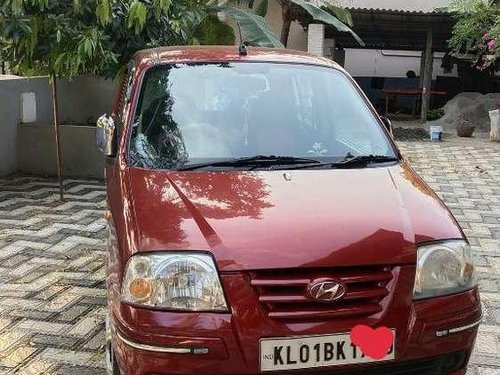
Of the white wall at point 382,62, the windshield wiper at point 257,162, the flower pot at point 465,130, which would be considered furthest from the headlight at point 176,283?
the white wall at point 382,62

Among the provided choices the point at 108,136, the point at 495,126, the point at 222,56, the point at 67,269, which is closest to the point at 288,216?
the point at 108,136

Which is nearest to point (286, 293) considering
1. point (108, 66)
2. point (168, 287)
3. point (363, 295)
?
point (363, 295)

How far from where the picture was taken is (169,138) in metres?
3.39

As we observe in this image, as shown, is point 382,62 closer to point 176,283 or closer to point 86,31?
point 86,31

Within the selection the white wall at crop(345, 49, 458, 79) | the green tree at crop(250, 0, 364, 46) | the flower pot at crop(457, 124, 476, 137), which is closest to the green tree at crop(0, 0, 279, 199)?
the green tree at crop(250, 0, 364, 46)

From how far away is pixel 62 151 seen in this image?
8305mm

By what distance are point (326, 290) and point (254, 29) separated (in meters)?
5.89

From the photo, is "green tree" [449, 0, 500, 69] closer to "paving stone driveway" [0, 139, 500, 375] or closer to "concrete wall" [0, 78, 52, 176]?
"paving stone driveway" [0, 139, 500, 375]

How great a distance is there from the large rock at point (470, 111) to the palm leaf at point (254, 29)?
30.2 ft

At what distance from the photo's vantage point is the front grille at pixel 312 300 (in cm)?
239

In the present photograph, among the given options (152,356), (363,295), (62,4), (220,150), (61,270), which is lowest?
(61,270)

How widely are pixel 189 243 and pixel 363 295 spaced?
0.70 m

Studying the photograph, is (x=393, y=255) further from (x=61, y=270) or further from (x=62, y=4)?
(x=62, y=4)

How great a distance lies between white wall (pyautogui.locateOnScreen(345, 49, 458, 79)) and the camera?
71.4ft
